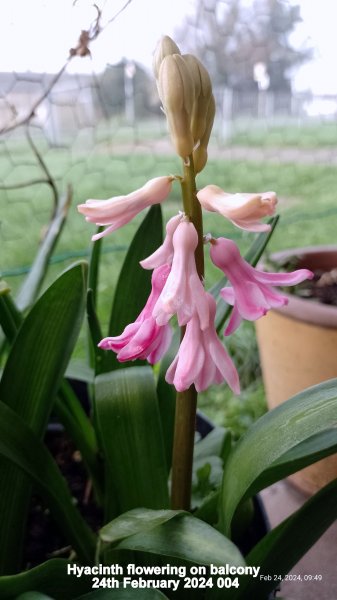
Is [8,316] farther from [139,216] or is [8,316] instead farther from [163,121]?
[163,121]

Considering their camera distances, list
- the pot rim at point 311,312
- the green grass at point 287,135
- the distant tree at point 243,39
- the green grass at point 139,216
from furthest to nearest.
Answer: the green grass at point 287,135 < the distant tree at point 243,39 < the green grass at point 139,216 < the pot rim at point 311,312

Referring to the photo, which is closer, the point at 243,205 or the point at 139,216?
the point at 243,205

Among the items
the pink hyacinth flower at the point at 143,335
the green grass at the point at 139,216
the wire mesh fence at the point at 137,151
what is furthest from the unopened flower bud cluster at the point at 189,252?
the wire mesh fence at the point at 137,151

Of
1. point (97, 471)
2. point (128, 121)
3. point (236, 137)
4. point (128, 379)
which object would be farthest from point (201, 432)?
point (236, 137)

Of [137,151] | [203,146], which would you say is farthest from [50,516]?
[137,151]

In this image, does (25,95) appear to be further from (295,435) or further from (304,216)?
(295,435)

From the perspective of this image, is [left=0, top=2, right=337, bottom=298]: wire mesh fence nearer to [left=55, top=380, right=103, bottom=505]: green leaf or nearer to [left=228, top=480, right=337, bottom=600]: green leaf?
[left=55, top=380, right=103, bottom=505]: green leaf

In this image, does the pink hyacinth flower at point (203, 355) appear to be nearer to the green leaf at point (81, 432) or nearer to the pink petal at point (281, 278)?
the pink petal at point (281, 278)
